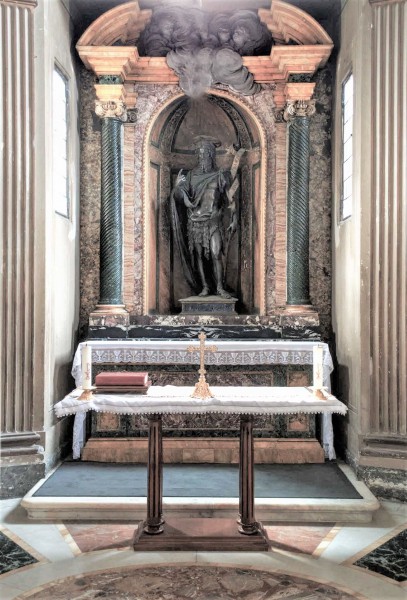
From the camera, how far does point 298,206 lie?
24.9ft

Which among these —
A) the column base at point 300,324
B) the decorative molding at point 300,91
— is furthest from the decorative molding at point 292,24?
the column base at point 300,324

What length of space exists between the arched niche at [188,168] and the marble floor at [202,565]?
10.4 feet

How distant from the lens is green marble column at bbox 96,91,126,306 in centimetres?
759

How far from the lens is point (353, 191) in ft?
21.6

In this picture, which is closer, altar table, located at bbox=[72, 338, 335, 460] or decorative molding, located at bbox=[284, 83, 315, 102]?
altar table, located at bbox=[72, 338, 335, 460]

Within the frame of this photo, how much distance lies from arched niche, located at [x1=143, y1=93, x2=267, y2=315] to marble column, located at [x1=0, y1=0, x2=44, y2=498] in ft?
6.27

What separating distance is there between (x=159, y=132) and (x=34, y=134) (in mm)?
2295

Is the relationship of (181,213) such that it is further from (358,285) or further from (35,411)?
(35,411)

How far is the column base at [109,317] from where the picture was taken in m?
7.45

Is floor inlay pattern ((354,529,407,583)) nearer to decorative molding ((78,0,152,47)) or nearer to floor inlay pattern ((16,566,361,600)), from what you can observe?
floor inlay pattern ((16,566,361,600))

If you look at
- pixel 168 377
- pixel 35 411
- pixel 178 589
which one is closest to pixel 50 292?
pixel 35 411

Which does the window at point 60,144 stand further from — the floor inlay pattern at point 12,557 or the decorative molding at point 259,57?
the floor inlay pattern at point 12,557

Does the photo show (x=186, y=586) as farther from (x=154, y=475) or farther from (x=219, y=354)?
(x=219, y=354)

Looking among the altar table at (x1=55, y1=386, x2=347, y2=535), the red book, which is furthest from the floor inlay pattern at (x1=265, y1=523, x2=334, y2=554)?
the red book
